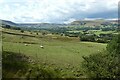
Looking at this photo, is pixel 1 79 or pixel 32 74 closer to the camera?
pixel 1 79

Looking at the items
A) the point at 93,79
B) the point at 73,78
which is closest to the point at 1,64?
the point at 73,78

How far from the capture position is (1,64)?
3100 centimetres

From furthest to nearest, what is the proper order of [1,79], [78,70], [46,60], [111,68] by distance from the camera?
1. [46,60]
2. [78,70]
3. [111,68]
4. [1,79]

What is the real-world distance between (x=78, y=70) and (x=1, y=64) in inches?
558

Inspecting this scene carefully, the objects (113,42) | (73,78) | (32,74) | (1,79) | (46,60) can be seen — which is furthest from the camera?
(113,42)

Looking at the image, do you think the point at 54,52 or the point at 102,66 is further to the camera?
the point at 54,52

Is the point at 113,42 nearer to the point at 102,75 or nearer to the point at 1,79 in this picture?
the point at 102,75

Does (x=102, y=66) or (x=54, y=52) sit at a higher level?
(x=54, y=52)

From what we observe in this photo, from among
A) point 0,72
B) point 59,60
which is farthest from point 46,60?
point 0,72

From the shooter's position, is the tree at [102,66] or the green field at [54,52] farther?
the green field at [54,52]

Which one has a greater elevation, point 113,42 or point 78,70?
point 113,42

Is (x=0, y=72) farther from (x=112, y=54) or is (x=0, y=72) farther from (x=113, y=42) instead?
(x=113, y=42)

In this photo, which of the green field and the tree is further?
the green field

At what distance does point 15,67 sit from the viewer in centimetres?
3159
